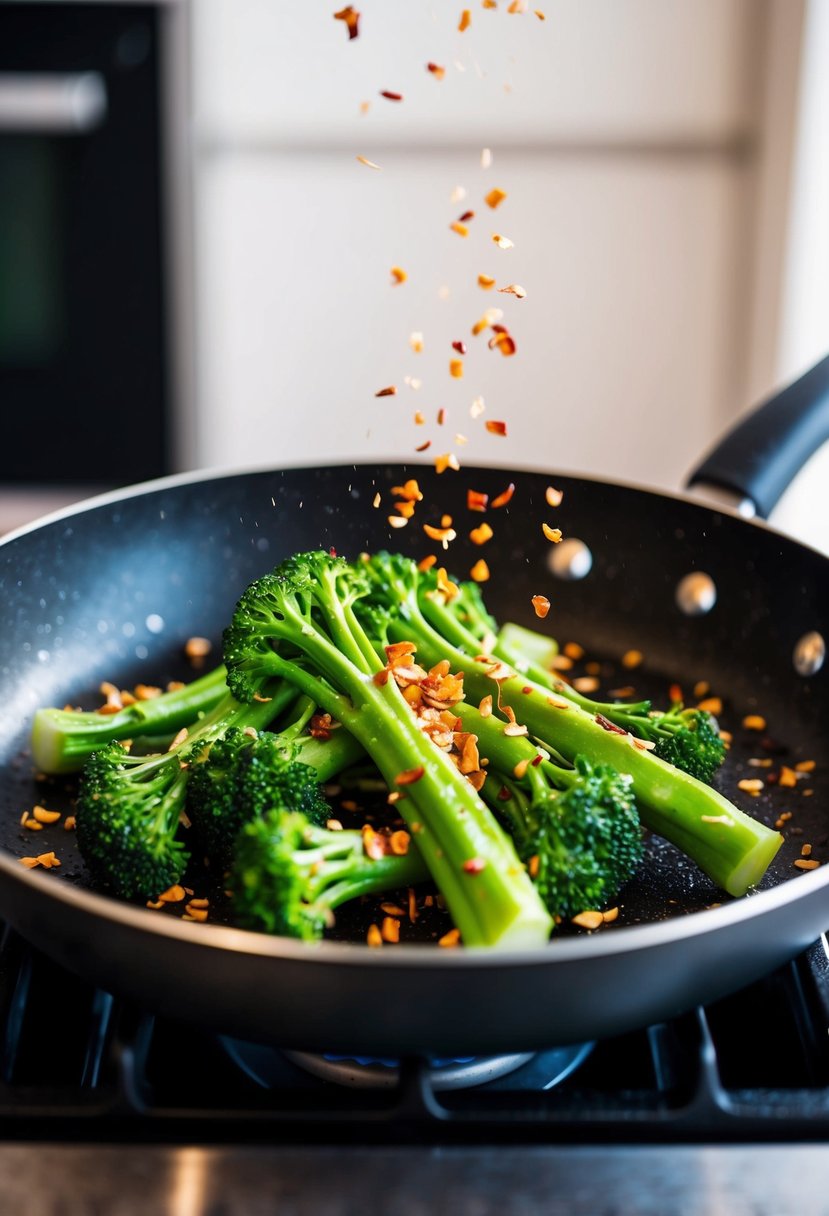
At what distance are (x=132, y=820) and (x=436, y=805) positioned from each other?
20cm

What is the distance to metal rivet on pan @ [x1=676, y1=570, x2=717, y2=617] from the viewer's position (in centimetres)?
123

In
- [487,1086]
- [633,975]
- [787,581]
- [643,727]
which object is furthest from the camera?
[787,581]

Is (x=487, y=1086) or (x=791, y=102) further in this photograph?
(x=791, y=102)

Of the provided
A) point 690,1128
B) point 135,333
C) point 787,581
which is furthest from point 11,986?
point 135,333

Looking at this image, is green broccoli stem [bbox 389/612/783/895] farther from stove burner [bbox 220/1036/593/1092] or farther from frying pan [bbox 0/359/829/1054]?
stove burner [bbox 220/1036/593/1092]

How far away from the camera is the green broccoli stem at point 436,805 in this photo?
0.75 metres

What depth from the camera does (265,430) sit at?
2.38 metres

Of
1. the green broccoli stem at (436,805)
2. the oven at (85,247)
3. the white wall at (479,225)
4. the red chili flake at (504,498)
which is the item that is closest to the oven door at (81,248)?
the oven at (85,247)

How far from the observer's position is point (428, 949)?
638 millimetres

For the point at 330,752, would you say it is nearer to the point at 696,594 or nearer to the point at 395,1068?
the point at 395,1068

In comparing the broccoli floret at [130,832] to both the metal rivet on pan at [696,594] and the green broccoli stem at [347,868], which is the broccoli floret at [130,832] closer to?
the green broccoli stem at [347,868]

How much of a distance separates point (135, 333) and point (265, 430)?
0.29 metres

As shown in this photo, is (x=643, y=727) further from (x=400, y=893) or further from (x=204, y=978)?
(x=204, y=978)

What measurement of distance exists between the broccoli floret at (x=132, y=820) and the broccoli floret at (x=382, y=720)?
0.08 meters
